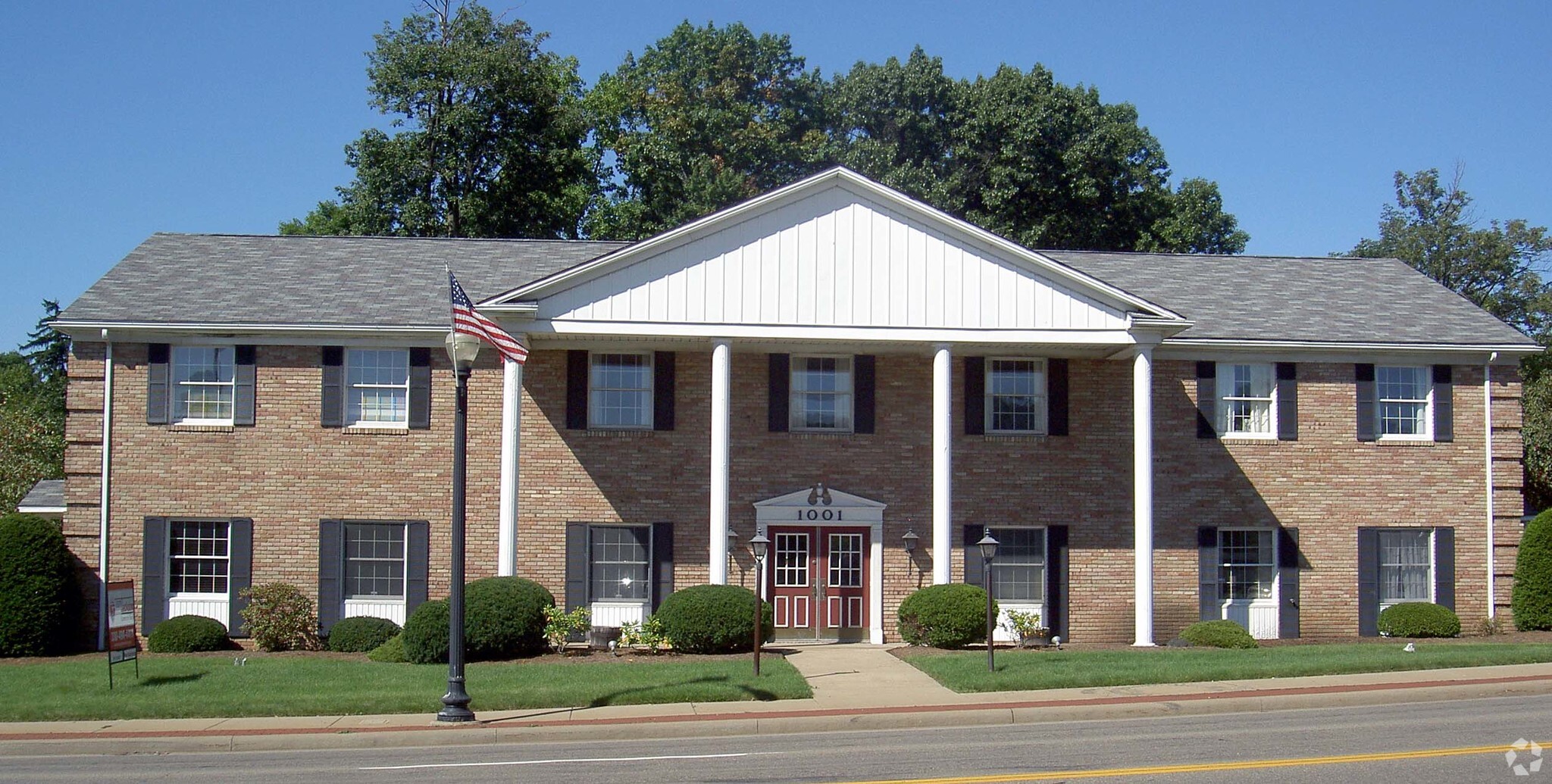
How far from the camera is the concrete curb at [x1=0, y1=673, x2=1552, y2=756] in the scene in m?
14.9

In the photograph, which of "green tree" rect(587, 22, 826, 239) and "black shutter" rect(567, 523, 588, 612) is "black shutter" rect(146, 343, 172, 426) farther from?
"green tree" rect(587, 22, 826, 239)

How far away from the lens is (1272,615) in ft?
82.9

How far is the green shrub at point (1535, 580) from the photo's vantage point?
82.3 ft

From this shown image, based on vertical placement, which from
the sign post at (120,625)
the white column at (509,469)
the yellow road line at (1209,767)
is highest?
the white column at (509,469)

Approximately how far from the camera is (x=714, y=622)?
2106cm

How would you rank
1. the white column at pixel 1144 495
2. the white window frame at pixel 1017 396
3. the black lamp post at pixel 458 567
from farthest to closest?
1. the white window frame at pixel 1017 396
2. the white column at pixel 1144 495
3. the black lamp post at pixel 458 567

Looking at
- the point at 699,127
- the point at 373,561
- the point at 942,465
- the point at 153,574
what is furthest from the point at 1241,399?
the point at 699,127

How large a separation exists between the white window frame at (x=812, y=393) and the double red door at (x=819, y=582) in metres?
1.86

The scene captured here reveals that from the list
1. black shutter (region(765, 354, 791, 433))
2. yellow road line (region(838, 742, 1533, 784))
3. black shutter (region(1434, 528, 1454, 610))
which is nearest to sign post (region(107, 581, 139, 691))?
black shutter (region(765, 354, 791, 433))

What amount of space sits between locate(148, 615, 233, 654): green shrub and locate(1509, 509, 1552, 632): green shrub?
78.4 ft

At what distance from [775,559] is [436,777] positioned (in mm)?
12679

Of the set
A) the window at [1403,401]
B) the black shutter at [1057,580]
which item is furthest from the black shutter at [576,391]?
the window at [1403,401]

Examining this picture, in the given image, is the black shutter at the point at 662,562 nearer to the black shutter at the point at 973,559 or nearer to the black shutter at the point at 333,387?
the black shutter at the point at 973,559

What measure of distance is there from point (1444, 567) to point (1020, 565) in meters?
8.24
